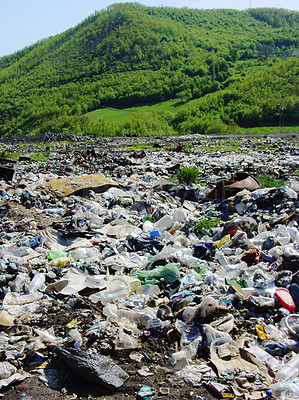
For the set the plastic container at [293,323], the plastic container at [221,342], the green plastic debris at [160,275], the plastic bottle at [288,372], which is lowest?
the plastic bottle at [288,372]

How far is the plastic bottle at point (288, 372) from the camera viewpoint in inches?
99.0

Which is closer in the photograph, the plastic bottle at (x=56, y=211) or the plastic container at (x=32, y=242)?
the plastic container at (x=32, y=242)

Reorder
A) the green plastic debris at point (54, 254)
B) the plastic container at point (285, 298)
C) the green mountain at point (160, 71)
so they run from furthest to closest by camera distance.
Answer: the green mountain at point (160, 71) → the green plastic debris at point (54, 254) → the plastic container at point (285, 298)

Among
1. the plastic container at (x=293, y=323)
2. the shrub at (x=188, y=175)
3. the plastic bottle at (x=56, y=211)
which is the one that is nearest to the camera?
the plastic container at (x=293, y=323)

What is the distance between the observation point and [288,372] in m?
2.53

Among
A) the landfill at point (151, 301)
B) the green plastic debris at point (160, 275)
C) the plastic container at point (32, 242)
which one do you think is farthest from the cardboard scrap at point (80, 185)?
the green plastic debris at point (160, 275)

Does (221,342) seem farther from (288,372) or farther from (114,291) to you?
(114,291)

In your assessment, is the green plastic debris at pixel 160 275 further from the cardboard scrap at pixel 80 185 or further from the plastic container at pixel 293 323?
the cardboard scrap at pixel 80 185

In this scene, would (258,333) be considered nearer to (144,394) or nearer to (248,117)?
(144,394)

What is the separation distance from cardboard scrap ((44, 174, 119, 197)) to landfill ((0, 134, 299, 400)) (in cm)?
142

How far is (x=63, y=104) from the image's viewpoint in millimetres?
80500

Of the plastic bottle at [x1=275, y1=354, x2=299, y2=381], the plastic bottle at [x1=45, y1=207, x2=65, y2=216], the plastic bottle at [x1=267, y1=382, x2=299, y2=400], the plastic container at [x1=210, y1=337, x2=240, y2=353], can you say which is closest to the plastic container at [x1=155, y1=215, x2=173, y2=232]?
the plastic bottle at [x1=45, y1=207, x2=65, y2=216]

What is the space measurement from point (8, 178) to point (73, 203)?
355 centimetres

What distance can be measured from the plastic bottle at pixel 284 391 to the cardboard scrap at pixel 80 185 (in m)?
6.90
